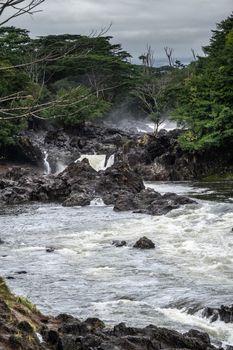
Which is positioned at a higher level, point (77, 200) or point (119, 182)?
point (119, 182)

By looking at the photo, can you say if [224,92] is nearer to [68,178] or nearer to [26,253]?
[68,178]

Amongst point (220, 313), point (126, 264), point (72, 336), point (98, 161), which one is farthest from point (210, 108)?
point (72, 336)

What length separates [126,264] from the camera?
16.5m

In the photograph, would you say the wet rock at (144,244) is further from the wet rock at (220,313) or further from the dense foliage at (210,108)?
the dense foliage at (210,108)

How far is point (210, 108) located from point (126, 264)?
2446 cm

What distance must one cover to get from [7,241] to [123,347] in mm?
13485

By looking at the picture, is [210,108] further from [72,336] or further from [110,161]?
[72,336]

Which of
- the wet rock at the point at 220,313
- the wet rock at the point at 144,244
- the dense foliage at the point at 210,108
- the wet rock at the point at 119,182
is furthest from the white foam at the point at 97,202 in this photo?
the wet rock at the point at 220,313

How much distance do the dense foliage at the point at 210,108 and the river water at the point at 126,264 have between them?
10756 millimetres

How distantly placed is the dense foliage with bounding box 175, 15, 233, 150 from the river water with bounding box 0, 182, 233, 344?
1076 cm

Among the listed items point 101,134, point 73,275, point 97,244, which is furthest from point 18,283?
point 101,134

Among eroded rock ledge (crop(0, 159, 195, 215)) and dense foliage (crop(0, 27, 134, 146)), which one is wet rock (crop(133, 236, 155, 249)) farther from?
dense foliage (crop(0, 27, 134, 146))

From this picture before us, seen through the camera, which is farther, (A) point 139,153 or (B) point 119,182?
(A) point 139,153

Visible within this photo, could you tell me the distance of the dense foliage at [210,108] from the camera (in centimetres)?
3703
